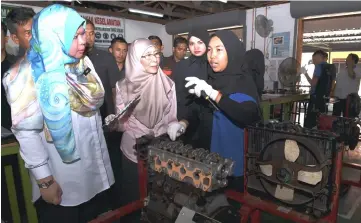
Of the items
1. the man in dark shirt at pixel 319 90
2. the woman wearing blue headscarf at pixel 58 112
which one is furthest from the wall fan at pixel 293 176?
the man in dark shirt at pixel 319 90

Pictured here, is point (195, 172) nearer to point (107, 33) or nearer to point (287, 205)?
point (287, 205)

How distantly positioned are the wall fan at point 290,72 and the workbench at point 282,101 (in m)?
0.30

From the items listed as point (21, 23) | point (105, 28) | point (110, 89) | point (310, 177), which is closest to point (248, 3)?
point (105, 28)

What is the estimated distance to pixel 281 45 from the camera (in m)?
5.36

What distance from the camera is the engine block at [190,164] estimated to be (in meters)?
1.10

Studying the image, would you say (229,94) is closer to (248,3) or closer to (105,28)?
(248,3)

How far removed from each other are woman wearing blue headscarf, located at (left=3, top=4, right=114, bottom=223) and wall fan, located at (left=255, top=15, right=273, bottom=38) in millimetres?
4941

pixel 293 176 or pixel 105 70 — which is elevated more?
pixel 105 70

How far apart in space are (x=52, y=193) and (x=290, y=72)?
13.5 feet

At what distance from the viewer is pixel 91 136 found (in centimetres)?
128

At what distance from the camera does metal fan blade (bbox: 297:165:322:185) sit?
1.19 meters

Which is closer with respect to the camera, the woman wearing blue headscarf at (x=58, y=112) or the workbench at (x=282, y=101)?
the woman wearing blue headscarf at (x=58, y=112)

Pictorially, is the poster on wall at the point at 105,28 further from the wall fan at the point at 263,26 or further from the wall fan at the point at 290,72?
the wall fan at the point at 290,72

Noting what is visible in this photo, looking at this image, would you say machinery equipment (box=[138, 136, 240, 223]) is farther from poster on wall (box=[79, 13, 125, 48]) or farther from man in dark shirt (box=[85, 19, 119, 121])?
poster on wall (box=[79, 13, 125, 48])
